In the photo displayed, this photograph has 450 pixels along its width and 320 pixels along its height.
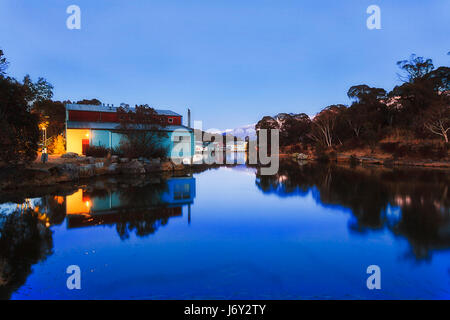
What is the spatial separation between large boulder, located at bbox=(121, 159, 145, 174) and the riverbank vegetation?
29.2 meters

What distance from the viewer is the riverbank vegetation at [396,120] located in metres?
29.3

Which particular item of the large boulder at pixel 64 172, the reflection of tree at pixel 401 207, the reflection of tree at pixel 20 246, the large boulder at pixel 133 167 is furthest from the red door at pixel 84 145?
the reflection of tree at pixel 401 207

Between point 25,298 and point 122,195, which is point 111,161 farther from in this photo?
point 25,298

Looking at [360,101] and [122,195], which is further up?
[360,101]

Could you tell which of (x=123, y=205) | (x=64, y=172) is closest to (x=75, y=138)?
(x=64, y=172)

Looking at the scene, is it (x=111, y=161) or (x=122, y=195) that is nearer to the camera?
(x=122, y=195)

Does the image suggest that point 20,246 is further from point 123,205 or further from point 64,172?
point 64,172

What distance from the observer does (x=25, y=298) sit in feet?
11.9

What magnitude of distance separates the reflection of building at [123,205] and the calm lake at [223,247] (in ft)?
0.14

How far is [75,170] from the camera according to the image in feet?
51.1

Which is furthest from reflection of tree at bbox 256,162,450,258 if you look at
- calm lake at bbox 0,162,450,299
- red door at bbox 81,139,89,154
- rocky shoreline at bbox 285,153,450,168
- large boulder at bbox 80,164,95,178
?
red door at bbox 81,139,89,154

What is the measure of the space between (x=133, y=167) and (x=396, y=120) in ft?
135
